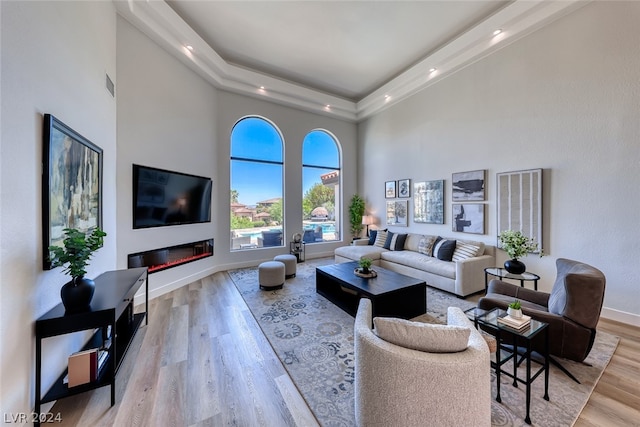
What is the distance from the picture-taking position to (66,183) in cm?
205

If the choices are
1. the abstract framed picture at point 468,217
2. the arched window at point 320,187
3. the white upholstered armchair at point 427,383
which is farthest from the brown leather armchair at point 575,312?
the arched window at point 320,187

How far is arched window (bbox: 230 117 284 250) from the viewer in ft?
18.6

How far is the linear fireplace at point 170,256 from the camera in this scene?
3615mm

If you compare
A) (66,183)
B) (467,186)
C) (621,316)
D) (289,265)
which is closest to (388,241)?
(467,186)

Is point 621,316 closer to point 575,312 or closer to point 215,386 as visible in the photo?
point 575,312

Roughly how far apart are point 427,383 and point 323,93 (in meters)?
6.59

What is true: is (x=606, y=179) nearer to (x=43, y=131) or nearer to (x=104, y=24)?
(x=43, y=131)

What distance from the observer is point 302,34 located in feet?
13.9

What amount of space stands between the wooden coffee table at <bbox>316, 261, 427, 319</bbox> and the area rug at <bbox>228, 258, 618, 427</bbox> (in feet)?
0.50

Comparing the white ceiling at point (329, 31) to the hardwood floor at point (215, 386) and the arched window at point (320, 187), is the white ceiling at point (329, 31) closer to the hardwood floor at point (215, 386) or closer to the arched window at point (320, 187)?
the arched window at point (320, 187)

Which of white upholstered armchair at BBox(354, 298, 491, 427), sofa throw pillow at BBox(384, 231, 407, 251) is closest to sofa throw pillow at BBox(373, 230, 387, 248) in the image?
sofa throw pillow at BBox(384, 231, 407, 251)

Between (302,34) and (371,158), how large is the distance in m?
3.63

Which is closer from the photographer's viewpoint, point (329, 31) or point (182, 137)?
point (329, 31)

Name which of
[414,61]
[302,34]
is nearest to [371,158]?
[414,61]
